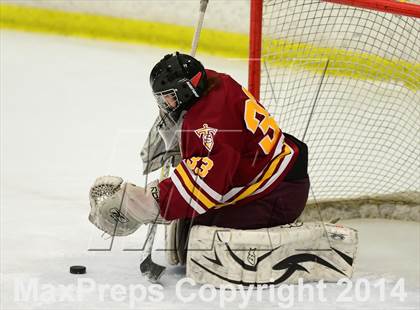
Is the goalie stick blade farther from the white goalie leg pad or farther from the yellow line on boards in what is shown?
A: the yellow line on boards

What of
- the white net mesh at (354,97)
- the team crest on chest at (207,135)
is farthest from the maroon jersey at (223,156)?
the white net mesh at (354,97)

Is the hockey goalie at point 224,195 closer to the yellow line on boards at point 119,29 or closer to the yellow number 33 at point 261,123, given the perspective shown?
the yellow number 33 at point 261,123

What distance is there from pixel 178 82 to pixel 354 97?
5.32ft

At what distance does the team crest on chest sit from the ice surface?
0.38 meters

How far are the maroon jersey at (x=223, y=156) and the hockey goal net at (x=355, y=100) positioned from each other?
0.49 meters

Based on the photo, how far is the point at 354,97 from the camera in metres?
3.87

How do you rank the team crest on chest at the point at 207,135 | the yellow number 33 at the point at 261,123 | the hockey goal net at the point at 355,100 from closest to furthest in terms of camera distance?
the team crest on chest at the point at 207,135, the yellow number 33 at the point at 261,123, the hockey goal net at the point at 355,100

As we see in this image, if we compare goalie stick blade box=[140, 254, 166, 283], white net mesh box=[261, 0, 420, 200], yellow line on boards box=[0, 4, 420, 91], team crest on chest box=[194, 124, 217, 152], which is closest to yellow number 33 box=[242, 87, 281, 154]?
team crest on chest box=[194, 124, 217, 152]

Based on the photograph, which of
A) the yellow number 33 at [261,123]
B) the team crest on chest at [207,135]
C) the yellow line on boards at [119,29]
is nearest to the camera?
the team crest on chest at [207,135]

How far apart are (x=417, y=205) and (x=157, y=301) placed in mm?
1289

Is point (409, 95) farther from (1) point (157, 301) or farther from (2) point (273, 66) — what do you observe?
(1) point (157, 301)

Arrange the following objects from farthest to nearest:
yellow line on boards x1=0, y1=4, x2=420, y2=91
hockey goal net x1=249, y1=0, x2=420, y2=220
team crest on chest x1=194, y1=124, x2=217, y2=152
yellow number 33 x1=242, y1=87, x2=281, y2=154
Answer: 1. yellow line on boards x1=0, y1=4, x2=420, y2=91
2. hockey goal net x1=249, y1=0, x2=420, y2=220
3. yellow number 33 x1=242, y1=87, x2=281, y2=154
4. team crest on chest x1=194, y1=124, x2=217, y2=152

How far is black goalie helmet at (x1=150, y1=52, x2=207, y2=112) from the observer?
2396 millimetres

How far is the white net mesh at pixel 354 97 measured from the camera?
127 inches
